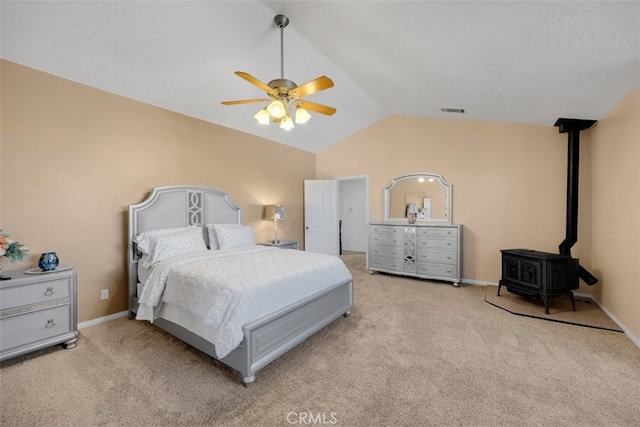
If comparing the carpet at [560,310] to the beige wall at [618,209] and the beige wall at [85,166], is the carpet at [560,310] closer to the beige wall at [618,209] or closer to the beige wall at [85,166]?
the beige wall at [618,209]

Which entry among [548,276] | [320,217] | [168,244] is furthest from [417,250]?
[168,244]

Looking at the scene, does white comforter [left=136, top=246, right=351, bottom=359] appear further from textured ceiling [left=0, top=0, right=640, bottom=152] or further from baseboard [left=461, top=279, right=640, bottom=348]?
baseboard [left=461, top=279, right=640, bottom=348]

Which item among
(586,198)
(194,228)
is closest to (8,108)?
(194,228)

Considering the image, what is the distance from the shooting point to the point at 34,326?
91.2 inches

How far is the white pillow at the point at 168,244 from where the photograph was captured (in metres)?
2.99

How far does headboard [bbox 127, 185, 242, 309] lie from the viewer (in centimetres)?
321

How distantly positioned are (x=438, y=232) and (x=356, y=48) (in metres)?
3.12

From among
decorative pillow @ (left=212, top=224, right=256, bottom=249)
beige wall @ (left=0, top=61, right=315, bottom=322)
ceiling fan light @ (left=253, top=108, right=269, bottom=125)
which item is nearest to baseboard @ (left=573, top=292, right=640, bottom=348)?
ceiling fan light @ (left=253, top=108, right=269, bottom=125)

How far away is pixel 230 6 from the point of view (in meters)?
2.42

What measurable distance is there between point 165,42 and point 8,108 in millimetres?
1557

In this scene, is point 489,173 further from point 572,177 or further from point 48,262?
point 48,262

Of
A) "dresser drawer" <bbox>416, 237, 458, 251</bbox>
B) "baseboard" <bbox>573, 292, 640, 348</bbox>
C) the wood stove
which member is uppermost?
"dresser drawer" <bbox>416, 237, 458, 251</bbox>

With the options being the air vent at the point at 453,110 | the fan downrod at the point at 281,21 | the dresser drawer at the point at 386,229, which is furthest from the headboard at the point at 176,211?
the air vent at the point at 453,110

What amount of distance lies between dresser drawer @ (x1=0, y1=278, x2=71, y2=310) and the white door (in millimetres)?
4046
